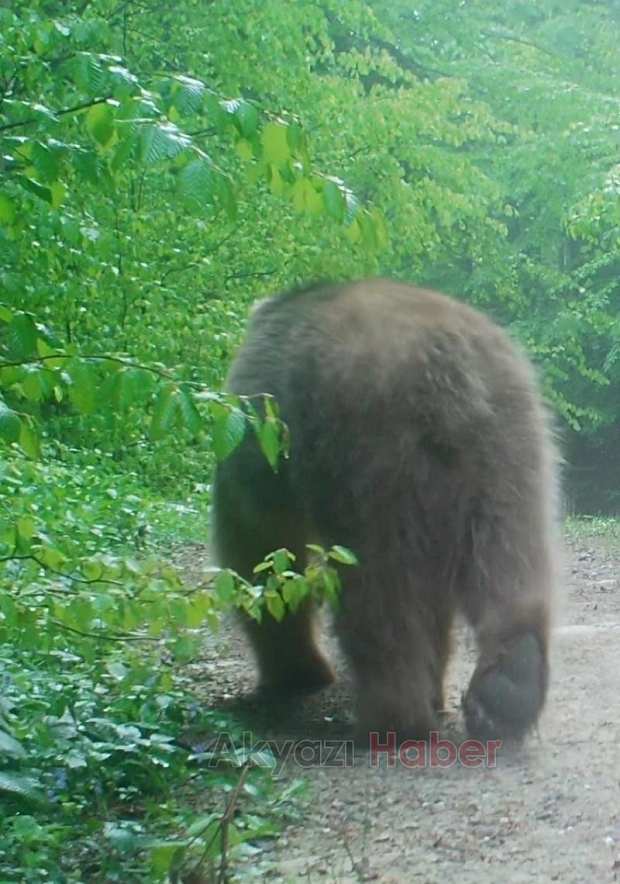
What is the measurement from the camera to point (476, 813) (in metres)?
2.92

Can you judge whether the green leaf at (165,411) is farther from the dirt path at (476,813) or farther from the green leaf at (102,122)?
the dirt path at (476,813)

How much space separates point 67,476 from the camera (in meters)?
6.82

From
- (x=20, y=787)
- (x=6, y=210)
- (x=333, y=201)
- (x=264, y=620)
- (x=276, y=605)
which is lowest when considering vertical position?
(x=264, y=620)

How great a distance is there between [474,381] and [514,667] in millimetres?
828

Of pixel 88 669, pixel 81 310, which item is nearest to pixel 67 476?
pixel 81 310

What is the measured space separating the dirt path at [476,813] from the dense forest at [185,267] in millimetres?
173

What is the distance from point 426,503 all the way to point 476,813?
90 centimetres

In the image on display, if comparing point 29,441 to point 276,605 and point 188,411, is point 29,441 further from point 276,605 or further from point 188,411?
point 276,605

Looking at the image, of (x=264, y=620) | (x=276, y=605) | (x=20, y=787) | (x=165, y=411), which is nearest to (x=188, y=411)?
(x=165, y=411)

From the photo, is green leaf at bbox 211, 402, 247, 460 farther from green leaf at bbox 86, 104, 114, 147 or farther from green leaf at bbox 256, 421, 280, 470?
green leaf at bbox 86, 104, 114, 147

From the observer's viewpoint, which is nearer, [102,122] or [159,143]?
[159,143]

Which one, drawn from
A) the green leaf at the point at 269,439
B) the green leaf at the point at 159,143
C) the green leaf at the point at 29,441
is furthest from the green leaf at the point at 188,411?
the green leaf at the point at 159,143

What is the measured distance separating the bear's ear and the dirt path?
0.20 m

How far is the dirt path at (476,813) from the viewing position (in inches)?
102
